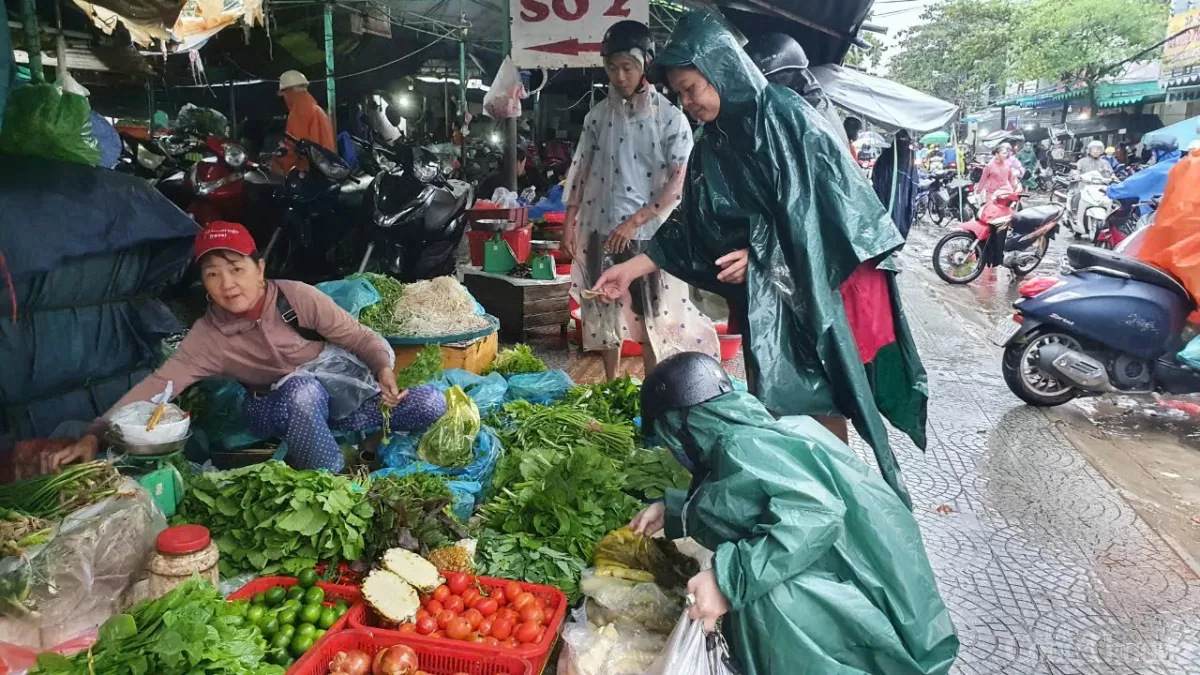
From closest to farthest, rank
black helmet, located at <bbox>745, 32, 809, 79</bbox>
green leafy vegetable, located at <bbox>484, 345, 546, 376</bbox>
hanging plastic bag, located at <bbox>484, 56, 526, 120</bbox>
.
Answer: black helmet, located at <bbox>745, 32, 809, 79</bbox>, green leafy vegetable, located at <bbox>484, 345, 546, 376</bbox>, hanging plastic bag, located at <bbox>484, 56, 526, 120</bbox>

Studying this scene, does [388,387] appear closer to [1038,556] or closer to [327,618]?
[327,618]

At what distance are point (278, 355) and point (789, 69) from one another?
3161 mm

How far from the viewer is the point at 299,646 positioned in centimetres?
237

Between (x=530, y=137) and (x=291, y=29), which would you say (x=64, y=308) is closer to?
(x=291, y=29)

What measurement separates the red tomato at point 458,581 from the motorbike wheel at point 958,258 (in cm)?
978

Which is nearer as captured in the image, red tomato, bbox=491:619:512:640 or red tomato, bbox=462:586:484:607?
red tomato, bbox=491:619:512:640

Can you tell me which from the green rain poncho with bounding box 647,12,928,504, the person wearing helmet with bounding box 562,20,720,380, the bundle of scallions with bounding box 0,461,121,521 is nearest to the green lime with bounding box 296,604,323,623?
the bundle of scallions with bounding box 0,461,121,521

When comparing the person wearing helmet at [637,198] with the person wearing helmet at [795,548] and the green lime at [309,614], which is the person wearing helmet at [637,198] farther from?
the green lime at [309,614]

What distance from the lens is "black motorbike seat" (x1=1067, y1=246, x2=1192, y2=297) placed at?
204 inches

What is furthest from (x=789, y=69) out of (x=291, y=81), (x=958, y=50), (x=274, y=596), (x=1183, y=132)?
(x=958, y=50)

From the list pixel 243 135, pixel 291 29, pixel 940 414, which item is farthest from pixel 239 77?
pixel 940 414

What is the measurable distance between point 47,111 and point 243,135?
36.9 feet

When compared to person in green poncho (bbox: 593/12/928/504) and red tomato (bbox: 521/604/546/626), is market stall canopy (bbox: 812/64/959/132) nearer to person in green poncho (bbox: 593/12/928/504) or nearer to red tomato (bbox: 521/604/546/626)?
person in green poncho (bbox: 593/12/928/504)

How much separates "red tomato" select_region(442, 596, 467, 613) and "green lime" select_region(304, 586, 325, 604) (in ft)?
1.31
